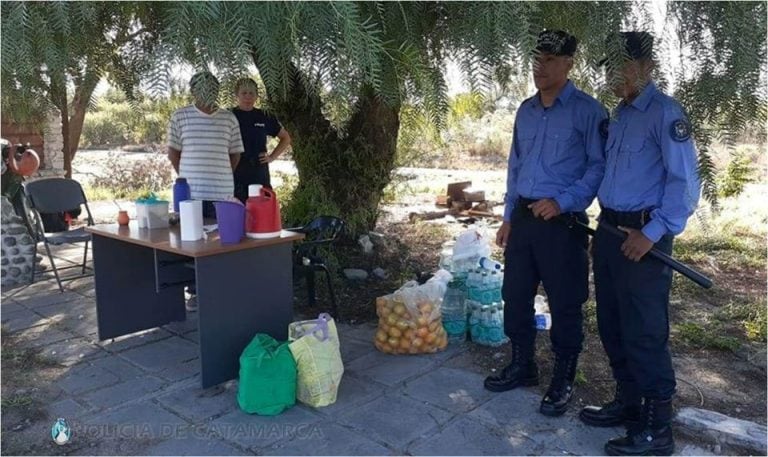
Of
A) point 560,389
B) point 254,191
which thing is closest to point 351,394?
point 560,389

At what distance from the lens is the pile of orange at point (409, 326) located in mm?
3482

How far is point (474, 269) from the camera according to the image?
12.4 feet

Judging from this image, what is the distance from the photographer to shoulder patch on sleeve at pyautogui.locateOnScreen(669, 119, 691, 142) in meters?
2.05

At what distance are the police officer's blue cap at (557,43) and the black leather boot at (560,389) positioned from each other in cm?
147

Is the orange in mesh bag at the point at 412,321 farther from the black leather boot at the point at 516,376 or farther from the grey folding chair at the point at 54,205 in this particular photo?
the grey folding chair at the point at 54,205

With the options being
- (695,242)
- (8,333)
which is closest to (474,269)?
(8,333)

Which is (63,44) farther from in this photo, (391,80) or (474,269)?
(474,269)

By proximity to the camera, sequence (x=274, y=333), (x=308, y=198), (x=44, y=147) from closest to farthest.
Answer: (x=274, y=333), (x=308, y=198), (x=44, y=147)

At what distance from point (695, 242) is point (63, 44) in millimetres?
6475

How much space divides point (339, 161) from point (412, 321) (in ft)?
7.97

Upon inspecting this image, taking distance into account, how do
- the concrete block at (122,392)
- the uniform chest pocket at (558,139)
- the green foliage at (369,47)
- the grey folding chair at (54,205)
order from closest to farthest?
the green foliage at (369,47) → the uniform chest pocket at (558,139) → the concrete block at (122,392) → the grey folding chair at (54,205)

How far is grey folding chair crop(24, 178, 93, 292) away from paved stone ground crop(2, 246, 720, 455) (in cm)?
147

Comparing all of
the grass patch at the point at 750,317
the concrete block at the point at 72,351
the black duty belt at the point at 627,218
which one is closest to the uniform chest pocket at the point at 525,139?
the black duty belt at the point at 627,218

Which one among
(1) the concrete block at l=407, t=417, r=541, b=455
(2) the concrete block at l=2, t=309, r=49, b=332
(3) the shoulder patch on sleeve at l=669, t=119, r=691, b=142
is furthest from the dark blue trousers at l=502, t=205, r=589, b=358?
(2) the concrete block at l=2, t=309, r=49, b=332
